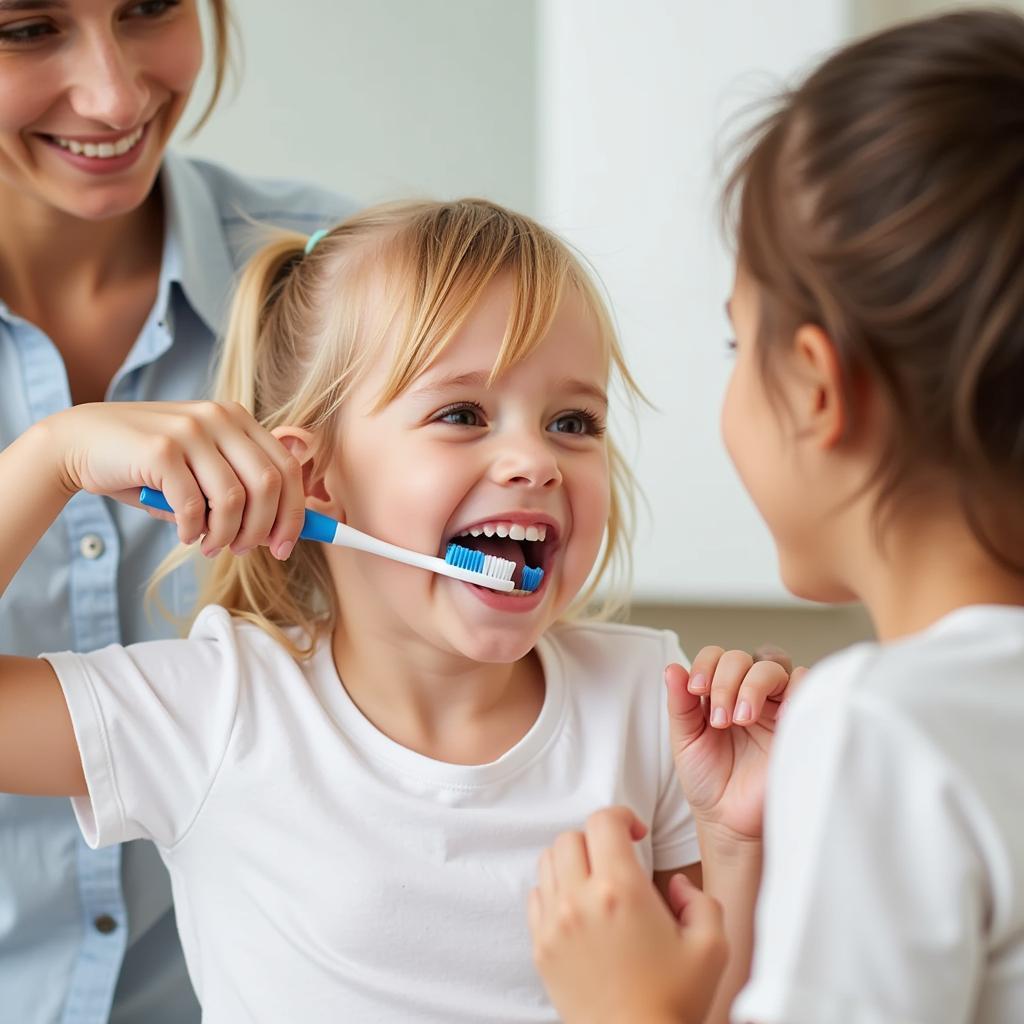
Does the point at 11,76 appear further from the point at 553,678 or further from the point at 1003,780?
the point at 1003,780

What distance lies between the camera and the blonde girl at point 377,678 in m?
0.97

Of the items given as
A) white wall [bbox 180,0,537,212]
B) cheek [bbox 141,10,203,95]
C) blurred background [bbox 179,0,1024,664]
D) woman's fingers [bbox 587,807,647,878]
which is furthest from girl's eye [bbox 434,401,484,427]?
white wall [bbox 180,0,537,212]

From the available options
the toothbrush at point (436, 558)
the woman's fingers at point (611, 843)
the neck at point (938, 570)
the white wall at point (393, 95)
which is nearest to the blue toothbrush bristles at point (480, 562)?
the toothbrush at point (436, 558)

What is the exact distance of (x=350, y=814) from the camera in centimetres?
101

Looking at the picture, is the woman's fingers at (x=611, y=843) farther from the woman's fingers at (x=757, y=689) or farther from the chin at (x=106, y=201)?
the chin at (x=106, y=201)

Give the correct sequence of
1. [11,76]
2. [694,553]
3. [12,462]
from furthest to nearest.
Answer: [694,553] → [11,76] → [12,462]

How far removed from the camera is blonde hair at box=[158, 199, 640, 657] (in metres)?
1.01

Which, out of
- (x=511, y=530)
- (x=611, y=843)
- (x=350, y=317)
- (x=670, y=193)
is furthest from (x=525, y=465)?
(x=670, y=193)

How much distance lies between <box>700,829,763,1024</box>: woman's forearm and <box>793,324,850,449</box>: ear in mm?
386

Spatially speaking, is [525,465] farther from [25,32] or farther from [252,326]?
[25,32]

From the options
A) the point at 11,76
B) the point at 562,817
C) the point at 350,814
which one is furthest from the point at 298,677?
the point at 11,76

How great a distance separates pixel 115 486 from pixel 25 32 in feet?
1.38

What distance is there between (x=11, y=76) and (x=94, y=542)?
39 cm

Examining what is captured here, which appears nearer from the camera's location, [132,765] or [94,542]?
[132,765]
